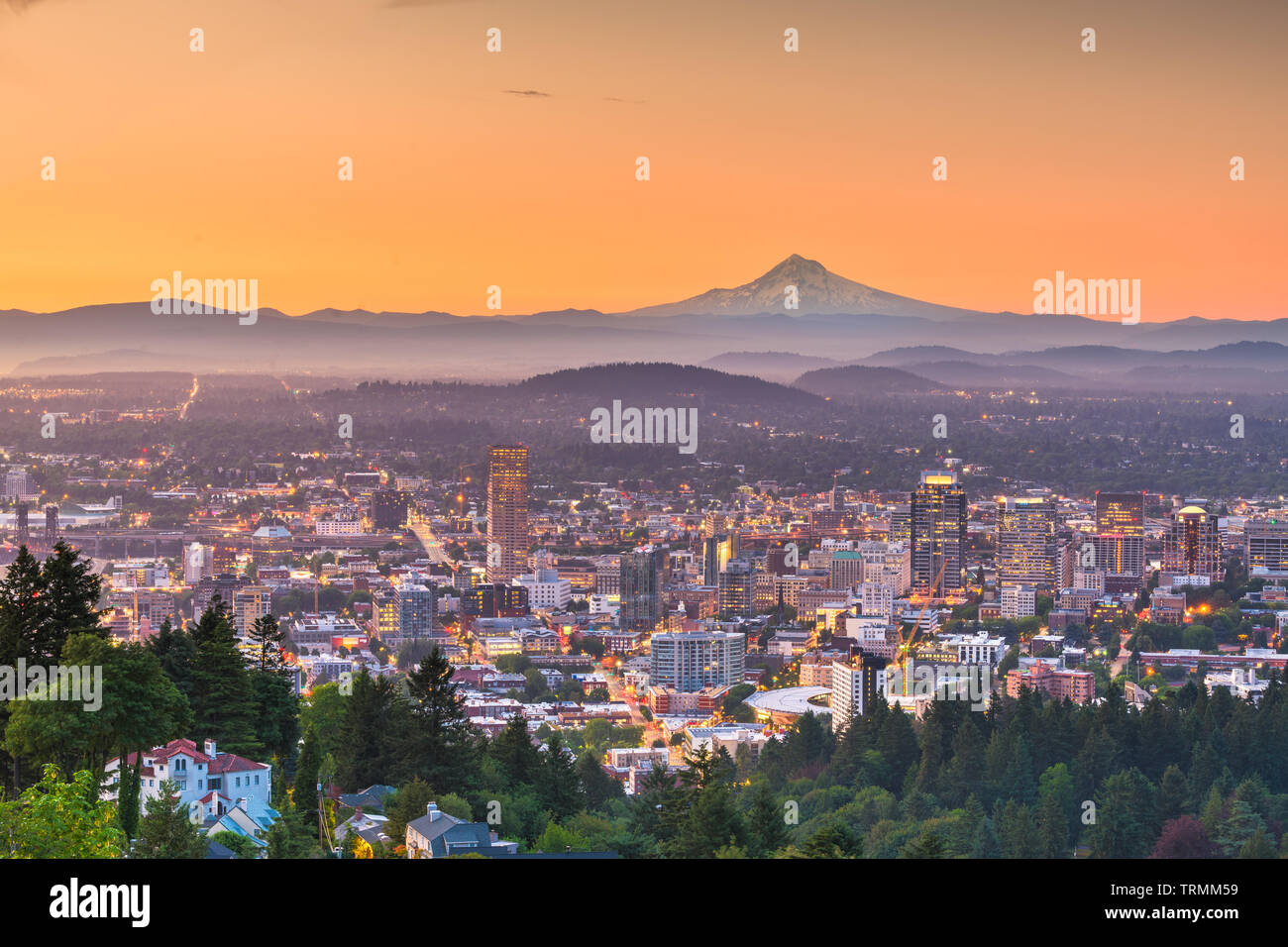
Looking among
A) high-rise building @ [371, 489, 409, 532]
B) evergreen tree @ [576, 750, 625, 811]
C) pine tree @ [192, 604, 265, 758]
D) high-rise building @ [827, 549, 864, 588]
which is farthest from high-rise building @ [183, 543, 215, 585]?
pine tree @ [192, 604, 265, 758]

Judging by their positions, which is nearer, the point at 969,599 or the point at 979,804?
the point at 979,804

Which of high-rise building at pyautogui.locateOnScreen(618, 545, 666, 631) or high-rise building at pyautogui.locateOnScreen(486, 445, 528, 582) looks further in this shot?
high-rise building at pyautogui.locateOnScreen(486, 445, 528, 582)

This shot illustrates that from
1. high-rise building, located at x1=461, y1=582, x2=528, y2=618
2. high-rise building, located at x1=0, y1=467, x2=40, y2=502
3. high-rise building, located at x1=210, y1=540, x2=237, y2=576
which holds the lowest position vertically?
high-rise building, located at x1=461, y1=582, x2=528, y2=618

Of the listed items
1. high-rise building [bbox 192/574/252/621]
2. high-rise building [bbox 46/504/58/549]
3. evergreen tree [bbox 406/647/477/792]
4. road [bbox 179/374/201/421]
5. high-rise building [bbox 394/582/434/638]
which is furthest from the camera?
road [bbox 179/374/201/421]

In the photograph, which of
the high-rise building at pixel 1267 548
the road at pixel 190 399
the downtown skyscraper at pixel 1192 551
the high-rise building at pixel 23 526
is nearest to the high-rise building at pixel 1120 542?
the downtown skyscraper at pixel 1192 551

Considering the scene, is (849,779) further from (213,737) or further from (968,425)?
(968,425)

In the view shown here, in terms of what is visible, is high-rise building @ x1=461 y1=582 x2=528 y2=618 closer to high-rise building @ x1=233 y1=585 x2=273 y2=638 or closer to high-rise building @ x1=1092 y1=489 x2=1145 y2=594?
high-rise building @ x1=233 y1=585 x2=273 y2=638
